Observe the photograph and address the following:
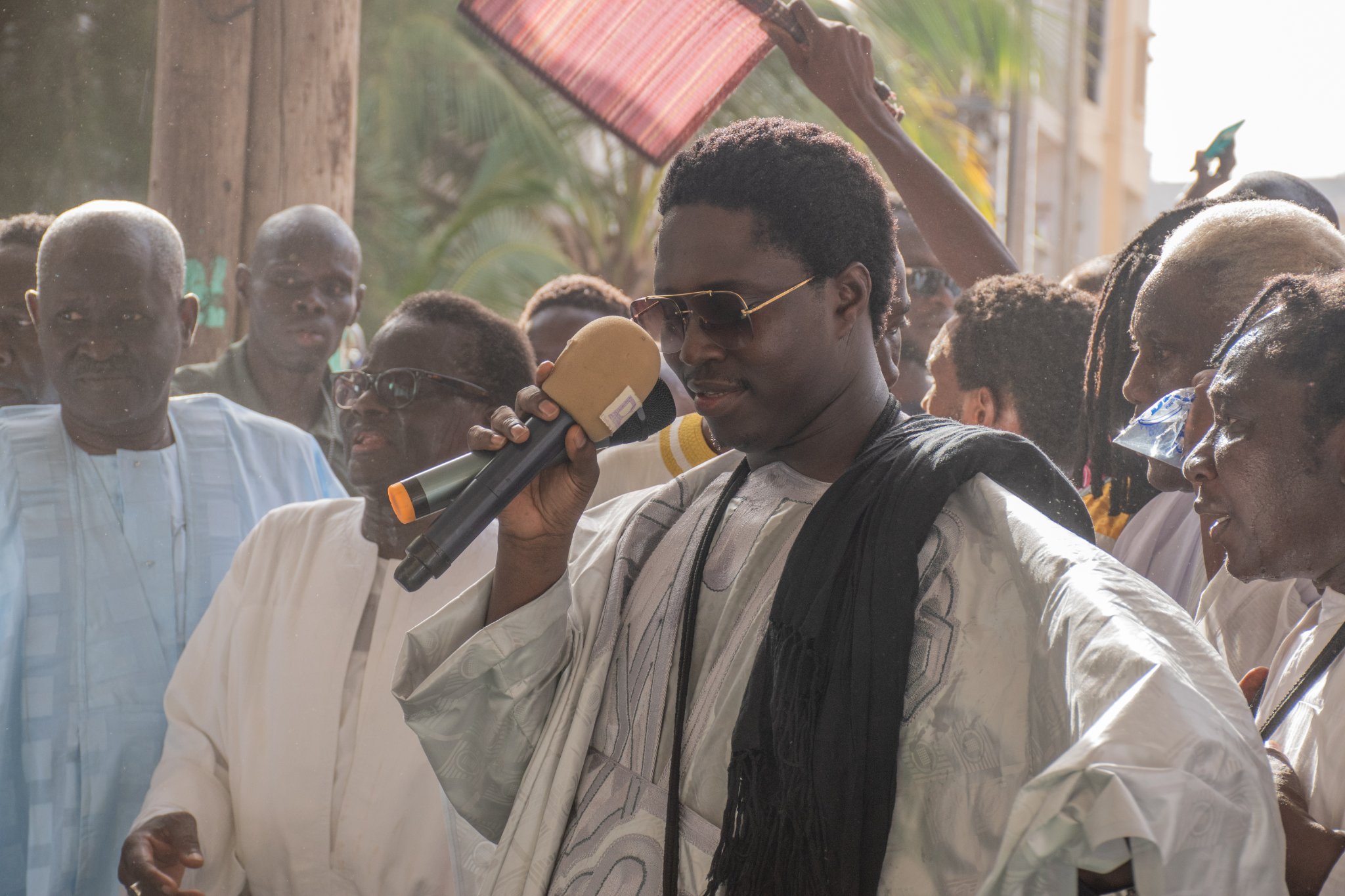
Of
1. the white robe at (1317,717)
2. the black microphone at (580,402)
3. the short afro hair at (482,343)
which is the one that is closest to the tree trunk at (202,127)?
the short afro hair at (482,343)

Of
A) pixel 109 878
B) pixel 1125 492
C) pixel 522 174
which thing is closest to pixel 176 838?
pixel 109 878

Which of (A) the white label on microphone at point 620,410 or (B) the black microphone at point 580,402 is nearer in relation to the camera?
(B) the black microphone at point 580,402

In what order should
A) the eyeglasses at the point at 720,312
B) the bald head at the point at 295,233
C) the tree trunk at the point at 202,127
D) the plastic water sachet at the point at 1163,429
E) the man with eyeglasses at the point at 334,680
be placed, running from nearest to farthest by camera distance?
the eyeglasses at the point at 720,312 → the plastic water sachet at the point at 1163,429 → the man with eyeglasses at the point at 334,680 → the tree trunk at the point at 202,127 → the bald head at the point at 295,233

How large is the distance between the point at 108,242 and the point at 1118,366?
2.93 meters

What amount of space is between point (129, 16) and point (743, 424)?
4.36 meters

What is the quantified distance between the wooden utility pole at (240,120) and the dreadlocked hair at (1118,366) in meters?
3.21

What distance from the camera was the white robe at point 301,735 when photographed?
319 centimetres

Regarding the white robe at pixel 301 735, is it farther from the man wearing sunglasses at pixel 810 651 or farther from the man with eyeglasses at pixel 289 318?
the man with eyeglasses at pixel 289 318

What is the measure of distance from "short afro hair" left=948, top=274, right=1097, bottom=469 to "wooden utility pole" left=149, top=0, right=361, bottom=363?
278 centimetres

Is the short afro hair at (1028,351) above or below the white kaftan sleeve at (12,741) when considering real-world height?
above

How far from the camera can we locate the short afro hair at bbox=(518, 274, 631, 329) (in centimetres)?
512

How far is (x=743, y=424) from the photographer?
219 cm

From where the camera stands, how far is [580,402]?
7.02 ft

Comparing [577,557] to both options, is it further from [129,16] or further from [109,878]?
[129,16]
